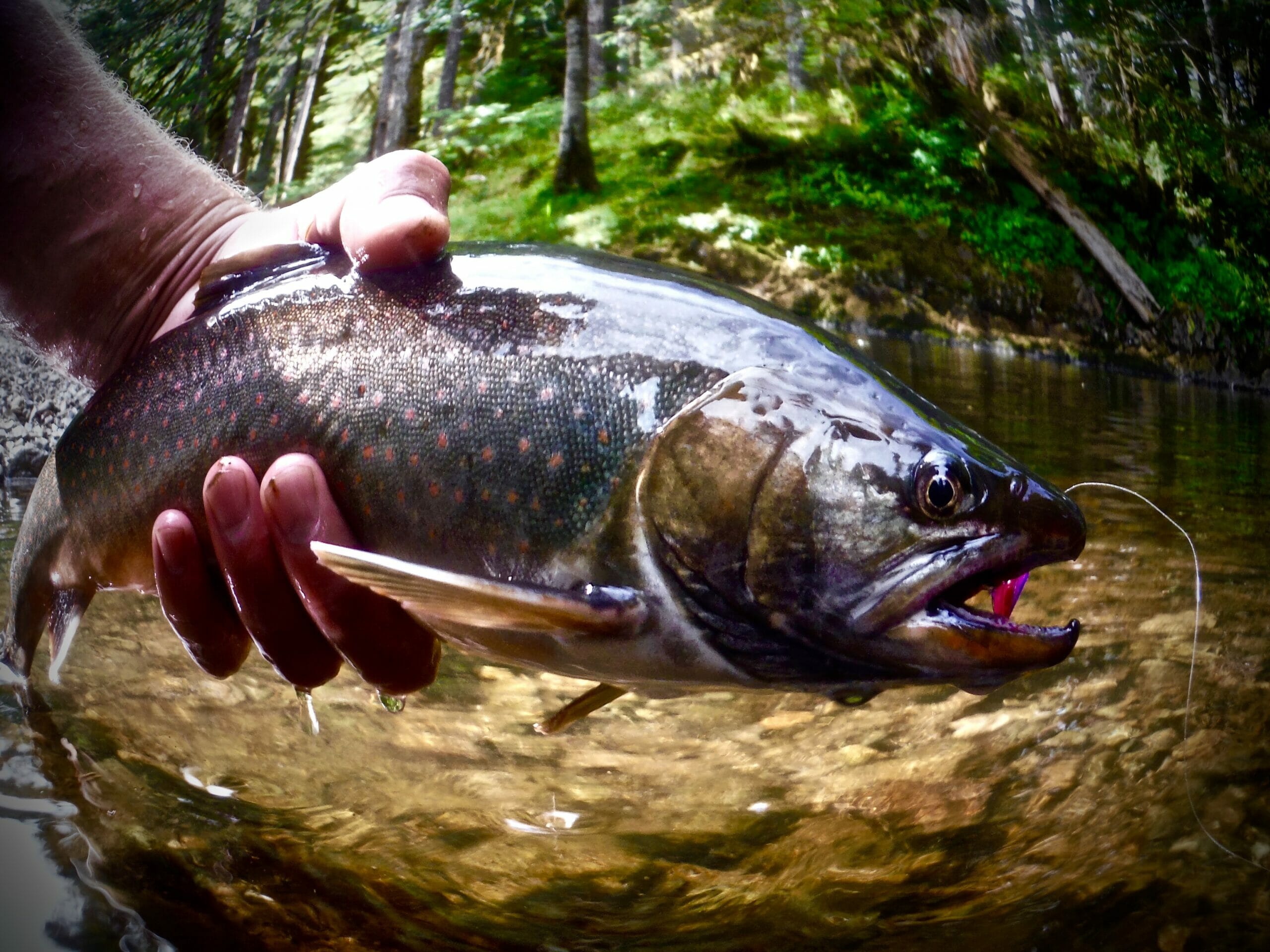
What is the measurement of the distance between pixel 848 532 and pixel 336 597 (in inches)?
47.3

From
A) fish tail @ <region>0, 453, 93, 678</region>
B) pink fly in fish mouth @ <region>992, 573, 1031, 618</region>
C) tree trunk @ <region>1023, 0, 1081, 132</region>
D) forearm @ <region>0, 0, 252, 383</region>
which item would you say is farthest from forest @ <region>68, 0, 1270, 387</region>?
pink fly in fish mouth @ <region>992, 573, 1031, 618</region>

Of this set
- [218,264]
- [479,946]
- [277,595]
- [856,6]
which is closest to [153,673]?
[277,595]

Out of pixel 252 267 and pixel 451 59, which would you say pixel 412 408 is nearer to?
pixel 252 267

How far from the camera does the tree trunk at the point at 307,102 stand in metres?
15.1

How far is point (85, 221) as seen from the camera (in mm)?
3180

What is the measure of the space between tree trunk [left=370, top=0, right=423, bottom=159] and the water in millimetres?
12348

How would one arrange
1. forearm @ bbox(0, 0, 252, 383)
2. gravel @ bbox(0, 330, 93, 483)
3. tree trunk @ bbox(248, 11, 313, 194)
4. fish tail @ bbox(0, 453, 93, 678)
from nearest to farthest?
1. fish tail @ bbox(0, 453, 93, 678)
2. forearm @ bbox(0, 0, 252, 383)
3. gravel @ bbox(0, 330, 93, 483)
4. tree trunk @ bbox(248, 11, 313, 194)

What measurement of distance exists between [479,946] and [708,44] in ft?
52.1

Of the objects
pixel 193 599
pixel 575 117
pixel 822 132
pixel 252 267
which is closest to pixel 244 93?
pixel 575 117

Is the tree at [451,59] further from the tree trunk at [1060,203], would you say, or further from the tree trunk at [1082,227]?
the tree trunk at [1082,227]

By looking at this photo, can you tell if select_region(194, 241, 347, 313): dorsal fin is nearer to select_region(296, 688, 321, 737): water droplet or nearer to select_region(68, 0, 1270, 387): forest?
select_region(296, 688, 321, 737): water droplet

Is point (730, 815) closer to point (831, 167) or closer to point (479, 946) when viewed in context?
point (479, 946)

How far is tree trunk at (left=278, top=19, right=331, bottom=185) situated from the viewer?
49.5 ft

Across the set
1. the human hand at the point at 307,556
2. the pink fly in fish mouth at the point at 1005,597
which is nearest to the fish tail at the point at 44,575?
the human hand at the point at 307,556
